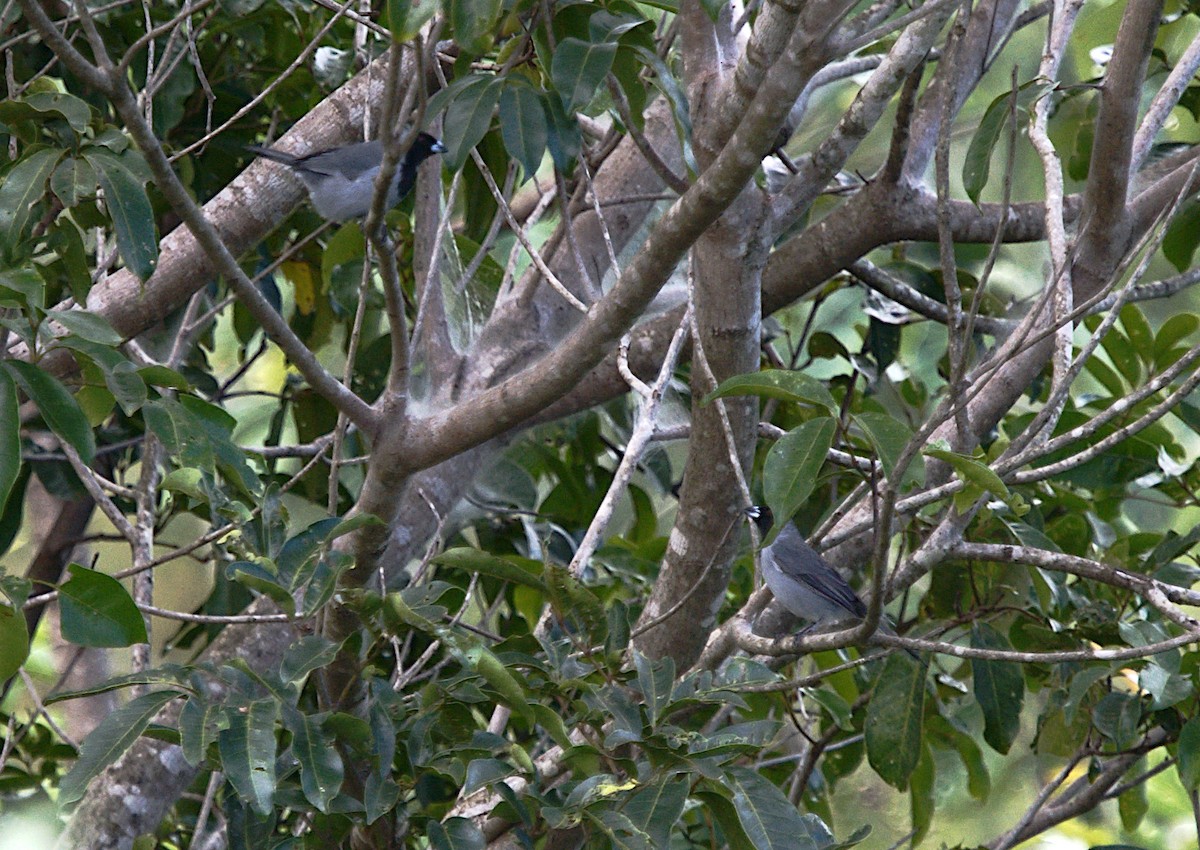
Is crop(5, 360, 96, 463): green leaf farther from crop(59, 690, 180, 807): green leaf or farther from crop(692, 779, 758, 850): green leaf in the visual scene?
crop(692, 779, 758, 850): green leaf

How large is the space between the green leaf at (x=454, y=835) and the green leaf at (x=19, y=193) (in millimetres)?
1217

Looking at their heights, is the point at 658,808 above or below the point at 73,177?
below

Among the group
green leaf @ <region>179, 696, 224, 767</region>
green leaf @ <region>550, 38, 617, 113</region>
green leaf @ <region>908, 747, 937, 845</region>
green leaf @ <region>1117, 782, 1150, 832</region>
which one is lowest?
green leaf @ <region>1117, 782, 1150, 832</region>

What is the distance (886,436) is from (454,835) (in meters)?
0.99

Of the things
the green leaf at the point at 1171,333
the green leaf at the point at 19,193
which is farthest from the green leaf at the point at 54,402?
the green leaf at the point at 1171,333

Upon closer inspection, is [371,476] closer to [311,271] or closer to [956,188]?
[311,271]

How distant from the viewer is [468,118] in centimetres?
200

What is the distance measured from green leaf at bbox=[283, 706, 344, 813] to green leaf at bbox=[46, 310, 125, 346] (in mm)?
657

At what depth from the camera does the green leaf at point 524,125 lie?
2.01 meters

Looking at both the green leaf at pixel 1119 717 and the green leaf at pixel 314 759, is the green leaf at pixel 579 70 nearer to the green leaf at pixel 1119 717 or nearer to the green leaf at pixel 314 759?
the green leaf at pixel 314 759

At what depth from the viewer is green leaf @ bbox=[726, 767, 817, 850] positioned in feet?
5.80

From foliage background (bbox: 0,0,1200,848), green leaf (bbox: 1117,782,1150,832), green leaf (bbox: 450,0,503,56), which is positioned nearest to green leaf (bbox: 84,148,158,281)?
foliage background (bbox: 0,0,1200,848)

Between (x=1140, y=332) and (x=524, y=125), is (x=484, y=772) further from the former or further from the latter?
(x=1140, y=332)

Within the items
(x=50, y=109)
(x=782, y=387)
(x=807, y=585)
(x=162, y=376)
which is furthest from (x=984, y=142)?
(x=50, y=109)
